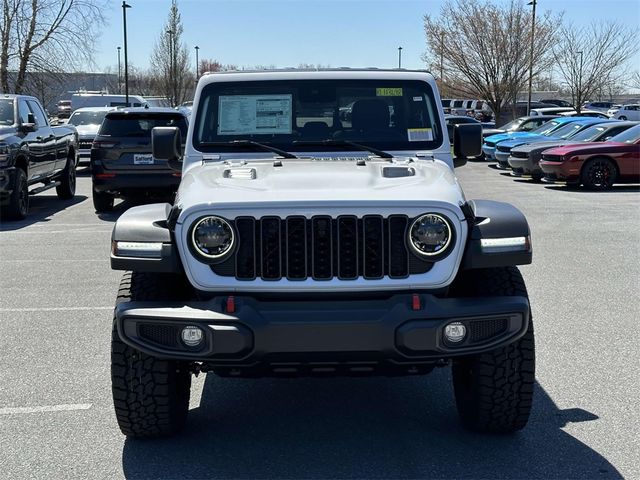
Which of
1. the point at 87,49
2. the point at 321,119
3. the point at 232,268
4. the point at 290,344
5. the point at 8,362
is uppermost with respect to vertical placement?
the point at 87,49

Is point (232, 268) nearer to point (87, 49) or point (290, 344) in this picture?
point (290, 344)

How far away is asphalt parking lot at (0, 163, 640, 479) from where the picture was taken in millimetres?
4102

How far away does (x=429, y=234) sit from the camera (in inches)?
158

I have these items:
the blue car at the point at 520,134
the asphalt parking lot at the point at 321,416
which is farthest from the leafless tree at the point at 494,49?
the asphalt parking lot at the point at 321,416

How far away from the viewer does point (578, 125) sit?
71.9ft

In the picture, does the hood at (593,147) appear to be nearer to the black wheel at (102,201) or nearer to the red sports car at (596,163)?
the red sports car at (596,163)

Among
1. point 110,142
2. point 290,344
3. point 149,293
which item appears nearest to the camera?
point 290,344

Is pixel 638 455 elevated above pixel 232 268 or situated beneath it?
situated beneath

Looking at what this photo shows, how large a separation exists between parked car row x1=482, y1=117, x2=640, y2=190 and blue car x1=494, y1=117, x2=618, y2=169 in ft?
1.20

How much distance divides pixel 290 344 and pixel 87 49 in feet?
82.9

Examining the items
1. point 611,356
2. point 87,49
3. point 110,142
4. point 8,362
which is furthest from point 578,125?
point 8,362

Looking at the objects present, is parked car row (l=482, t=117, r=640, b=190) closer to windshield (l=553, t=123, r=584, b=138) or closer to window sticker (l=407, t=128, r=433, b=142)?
windshield (l=553, t=123, r=584, b=138)

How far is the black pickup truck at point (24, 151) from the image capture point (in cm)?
1288

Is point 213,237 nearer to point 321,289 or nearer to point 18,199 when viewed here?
point 321,289
